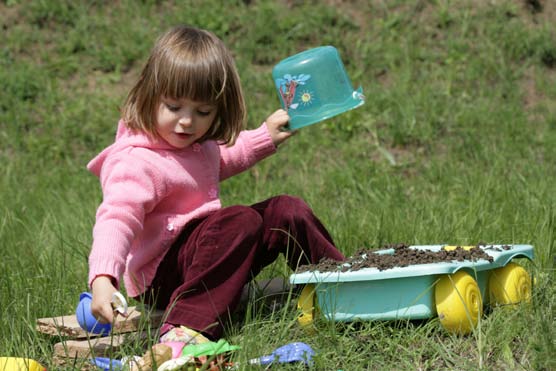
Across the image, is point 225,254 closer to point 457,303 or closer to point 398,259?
point 398,259

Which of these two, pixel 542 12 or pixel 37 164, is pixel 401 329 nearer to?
pixel 37 164

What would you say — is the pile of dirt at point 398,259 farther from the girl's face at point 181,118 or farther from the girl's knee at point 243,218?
the girl's face at point 181,118

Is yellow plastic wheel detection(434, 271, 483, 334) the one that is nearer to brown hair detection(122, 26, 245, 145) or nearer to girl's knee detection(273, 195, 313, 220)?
girl's knee detection(273, 195, 313, 220)

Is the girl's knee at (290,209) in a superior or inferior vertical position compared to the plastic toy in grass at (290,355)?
superior

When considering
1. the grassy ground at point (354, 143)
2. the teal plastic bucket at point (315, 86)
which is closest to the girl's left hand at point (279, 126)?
the teal plastic bucket at point (315, 86)

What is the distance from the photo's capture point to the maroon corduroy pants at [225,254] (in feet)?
8.17

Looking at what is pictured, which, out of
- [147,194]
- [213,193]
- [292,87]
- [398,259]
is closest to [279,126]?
[292,87]

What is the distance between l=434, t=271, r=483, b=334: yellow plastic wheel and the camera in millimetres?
2348

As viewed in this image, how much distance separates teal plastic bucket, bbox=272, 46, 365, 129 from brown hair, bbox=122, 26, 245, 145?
0.20 meters

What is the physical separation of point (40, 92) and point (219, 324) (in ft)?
12.1

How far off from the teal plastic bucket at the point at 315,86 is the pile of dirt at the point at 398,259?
568 millimetres

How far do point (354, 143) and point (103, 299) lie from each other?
297 cm

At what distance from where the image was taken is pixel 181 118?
265cm

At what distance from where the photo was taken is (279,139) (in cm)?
303
